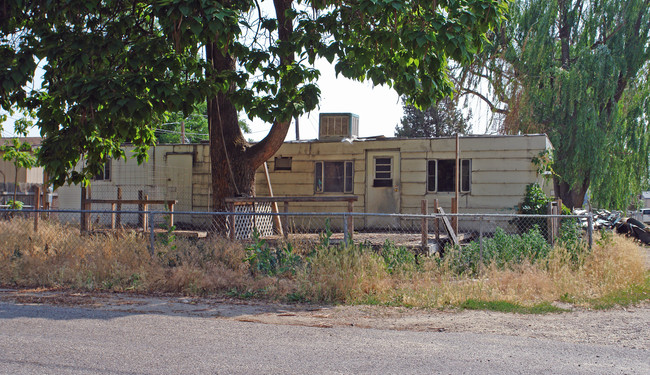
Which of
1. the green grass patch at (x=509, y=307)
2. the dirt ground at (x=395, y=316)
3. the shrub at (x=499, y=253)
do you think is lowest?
the dirt ground at (x=395, y=316)

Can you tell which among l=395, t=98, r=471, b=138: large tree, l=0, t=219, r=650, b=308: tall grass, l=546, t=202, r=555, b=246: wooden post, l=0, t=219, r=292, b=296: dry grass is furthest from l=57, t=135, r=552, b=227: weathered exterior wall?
l=395, t=98, r=471, b=138: large tree

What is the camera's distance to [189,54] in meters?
11.3

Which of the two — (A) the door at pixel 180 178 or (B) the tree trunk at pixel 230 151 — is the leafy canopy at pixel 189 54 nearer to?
(B) the tree trunk at pixel 230 151

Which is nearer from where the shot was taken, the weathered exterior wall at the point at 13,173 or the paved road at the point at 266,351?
the paved road at the point at 266,351

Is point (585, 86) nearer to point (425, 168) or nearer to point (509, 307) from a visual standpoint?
point (425, 168)

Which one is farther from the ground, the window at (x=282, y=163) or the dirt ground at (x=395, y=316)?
the window at (x=282, y=163)

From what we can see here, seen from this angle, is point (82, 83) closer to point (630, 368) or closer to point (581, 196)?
point (630, 368)

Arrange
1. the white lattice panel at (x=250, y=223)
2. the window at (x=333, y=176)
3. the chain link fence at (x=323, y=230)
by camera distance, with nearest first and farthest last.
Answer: the chain link fence at (x=323, y=230)
the white lattice panel at (x=250, y=223)
the window at (x=333, y=176)

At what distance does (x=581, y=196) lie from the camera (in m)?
25.3

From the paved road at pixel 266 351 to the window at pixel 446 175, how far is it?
31.9 ft

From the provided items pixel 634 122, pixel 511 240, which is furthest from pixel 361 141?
pixel 634 122

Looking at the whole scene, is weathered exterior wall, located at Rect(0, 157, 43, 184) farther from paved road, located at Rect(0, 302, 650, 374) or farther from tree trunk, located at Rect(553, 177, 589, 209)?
paved road, located at Rect(0, 302, 650, 374)

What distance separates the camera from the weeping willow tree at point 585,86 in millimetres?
22422

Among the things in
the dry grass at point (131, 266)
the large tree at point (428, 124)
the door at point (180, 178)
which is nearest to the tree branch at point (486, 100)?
the door at point (180, 178)
